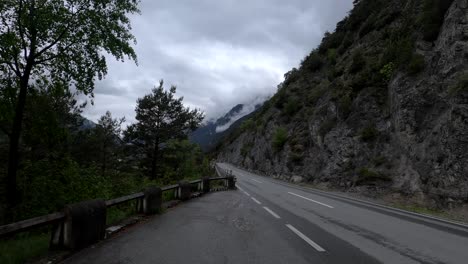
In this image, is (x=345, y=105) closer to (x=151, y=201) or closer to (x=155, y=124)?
(x=155, y=124)

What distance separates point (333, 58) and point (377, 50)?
45.8 feet

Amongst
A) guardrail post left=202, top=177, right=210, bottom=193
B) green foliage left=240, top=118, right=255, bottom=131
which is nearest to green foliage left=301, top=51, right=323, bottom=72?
green foliage left=240, top=118, right=255, bottom=131

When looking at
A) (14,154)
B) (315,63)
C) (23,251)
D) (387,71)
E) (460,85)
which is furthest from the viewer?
(315,63)

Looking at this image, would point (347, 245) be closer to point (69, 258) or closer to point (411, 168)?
point (69, 258)

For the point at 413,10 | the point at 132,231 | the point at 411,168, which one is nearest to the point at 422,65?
the point at 411,168

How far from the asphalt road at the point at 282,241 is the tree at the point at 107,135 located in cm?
2378

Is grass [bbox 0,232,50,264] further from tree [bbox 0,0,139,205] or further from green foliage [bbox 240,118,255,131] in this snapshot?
green foliage [bbox 240,118,255,131]

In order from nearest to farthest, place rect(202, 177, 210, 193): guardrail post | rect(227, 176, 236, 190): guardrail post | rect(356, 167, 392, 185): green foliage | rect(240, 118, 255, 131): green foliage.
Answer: rect(356, 167, 392, 185): green foliage < rect(202, 177, 210, 193): guardrail post < rect(227, 176, 236, 190): guardrail post < rect(240, 118, 255, 131): green foliage

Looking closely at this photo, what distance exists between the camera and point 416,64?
23.3 meters

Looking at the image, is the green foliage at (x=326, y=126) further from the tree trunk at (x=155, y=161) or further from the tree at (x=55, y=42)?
the tree at (x=55, y=42)

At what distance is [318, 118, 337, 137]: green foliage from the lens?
33.7 metres

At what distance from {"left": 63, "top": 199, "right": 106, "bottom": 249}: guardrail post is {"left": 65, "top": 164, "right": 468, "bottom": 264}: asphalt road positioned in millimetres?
256

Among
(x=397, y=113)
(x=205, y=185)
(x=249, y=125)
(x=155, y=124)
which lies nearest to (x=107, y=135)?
(x=155, y=124)

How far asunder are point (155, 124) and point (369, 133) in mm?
18713
